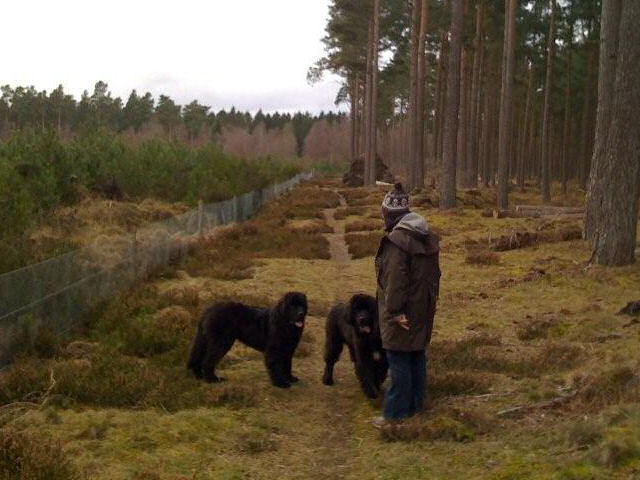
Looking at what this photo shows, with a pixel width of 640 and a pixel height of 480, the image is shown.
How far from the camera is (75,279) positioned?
10.4 metres

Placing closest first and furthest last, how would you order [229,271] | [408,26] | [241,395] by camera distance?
[241,395], [229,271], [408,26]

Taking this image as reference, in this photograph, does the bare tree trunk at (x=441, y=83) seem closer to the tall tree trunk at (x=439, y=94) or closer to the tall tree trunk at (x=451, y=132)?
the tall tree trunk at (x=439, y=94)

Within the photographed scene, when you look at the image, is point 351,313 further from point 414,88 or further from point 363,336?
point 414,88

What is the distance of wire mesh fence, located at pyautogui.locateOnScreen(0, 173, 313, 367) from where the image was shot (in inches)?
330

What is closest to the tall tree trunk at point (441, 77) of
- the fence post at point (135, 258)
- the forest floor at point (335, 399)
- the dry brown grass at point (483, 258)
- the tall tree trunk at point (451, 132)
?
the tall tree trunk at point (451, 132)

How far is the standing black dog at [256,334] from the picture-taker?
26.2 ft

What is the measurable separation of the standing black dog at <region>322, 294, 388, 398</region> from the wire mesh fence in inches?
142

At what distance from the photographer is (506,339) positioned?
9.91 meters

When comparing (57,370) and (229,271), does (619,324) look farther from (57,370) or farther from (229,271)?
(229,271)

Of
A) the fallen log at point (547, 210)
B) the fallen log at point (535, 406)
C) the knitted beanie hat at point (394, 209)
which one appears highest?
the knitted beanie hat at point (394, 209)

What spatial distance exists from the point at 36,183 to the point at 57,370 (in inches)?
424

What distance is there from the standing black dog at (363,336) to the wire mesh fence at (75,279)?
3598mm

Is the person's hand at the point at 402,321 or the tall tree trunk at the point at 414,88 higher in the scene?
the tall tree trunk at the point at 414,88

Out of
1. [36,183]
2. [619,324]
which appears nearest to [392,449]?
[619,324]
